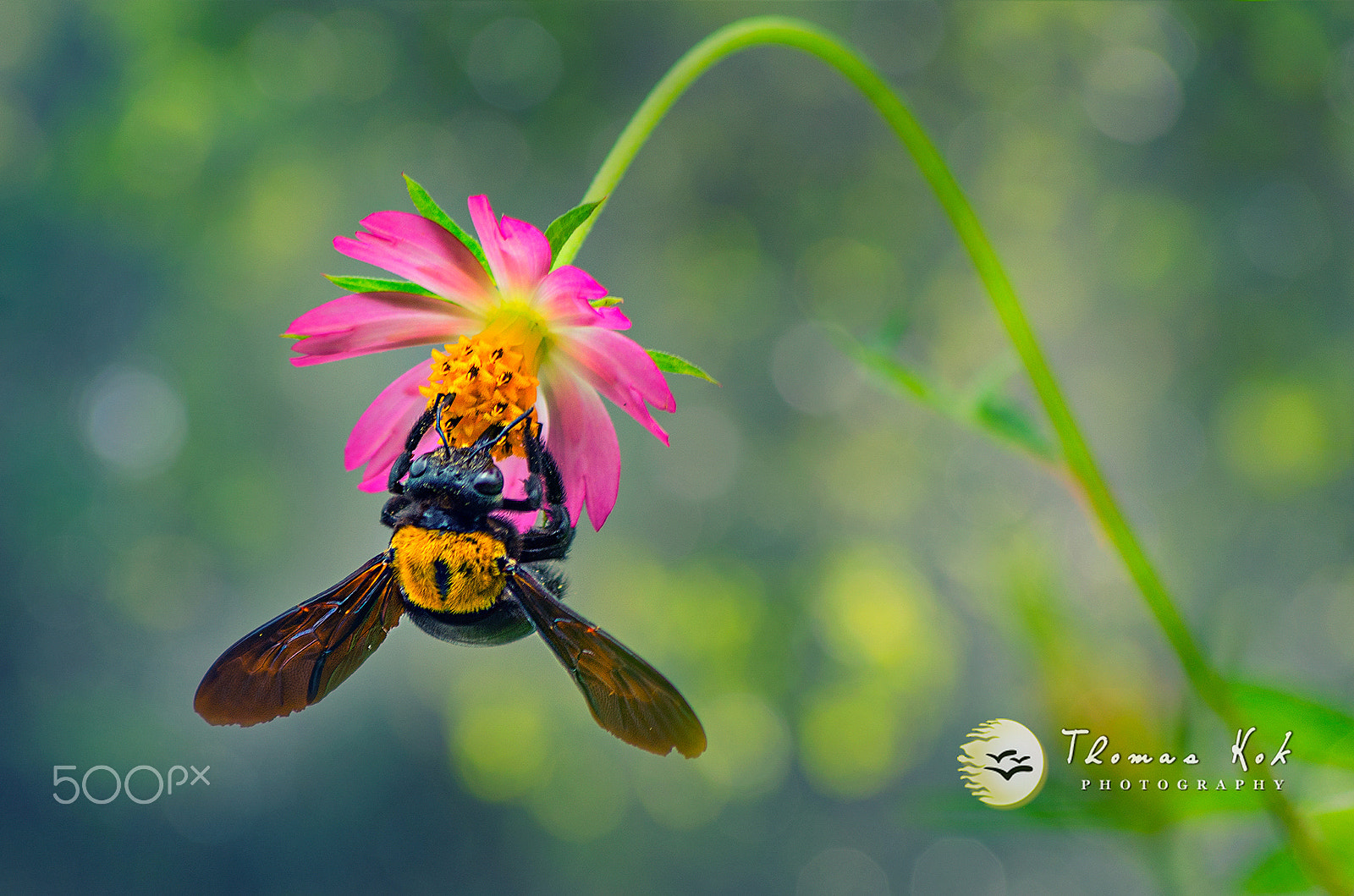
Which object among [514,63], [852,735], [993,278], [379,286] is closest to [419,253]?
[379,286]

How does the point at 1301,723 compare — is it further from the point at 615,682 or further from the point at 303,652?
the point at 303,652

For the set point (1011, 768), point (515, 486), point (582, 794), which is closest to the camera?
point (515, 486)

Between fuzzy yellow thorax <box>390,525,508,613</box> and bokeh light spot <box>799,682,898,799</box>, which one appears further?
bokeh light spot <box>799,682,898,799</box>

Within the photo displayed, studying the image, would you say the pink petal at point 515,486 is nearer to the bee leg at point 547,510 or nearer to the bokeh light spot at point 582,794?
the bee leg at point 547,510

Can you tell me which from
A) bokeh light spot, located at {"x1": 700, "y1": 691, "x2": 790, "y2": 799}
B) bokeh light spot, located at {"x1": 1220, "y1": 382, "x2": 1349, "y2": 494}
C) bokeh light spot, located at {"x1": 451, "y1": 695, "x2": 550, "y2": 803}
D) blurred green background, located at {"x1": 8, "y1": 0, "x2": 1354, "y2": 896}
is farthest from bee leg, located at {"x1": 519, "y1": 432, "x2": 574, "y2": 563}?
bokeh light spot, located at {"x1": 1220, "y1": 382, "x2": 1349, "y2": 494}

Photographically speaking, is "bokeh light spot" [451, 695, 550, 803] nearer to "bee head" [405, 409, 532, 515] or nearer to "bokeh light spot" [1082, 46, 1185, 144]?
"bee head" [405, 409, 532, 515]
